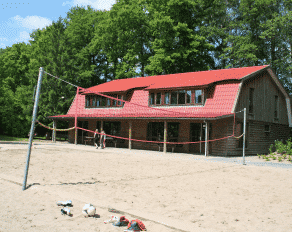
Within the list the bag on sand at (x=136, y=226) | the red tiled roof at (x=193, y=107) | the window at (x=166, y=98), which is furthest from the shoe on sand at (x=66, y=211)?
the window at (x=166, y=98)

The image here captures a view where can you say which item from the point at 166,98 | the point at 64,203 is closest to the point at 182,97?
the point at 166,98

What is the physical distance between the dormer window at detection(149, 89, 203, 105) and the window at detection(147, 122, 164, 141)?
1907mm

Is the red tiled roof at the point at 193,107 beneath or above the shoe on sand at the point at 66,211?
above

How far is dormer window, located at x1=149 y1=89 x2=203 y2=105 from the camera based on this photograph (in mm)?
23719

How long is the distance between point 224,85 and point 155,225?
18989 mm

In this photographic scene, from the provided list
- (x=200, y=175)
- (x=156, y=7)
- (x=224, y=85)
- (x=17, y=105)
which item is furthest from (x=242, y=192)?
(x=17, y=105)

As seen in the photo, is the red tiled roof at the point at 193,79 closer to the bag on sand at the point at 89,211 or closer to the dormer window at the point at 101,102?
the dormer window at the point at 101,102

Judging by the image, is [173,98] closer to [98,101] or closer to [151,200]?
[98,101]

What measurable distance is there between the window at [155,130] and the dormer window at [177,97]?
191cm

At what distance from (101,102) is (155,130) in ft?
24.7

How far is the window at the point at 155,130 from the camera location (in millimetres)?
26234

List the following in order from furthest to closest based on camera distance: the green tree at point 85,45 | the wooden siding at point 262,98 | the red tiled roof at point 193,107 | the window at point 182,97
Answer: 1. the green tree at point 85,45
2. the window at point 182,97
3. the wooden siding at point 262,98
4. the red tiled roof at point 193,107

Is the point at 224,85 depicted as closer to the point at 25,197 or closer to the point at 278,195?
the point at 278,195

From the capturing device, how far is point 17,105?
4369 centimetres
